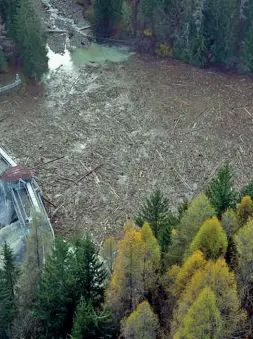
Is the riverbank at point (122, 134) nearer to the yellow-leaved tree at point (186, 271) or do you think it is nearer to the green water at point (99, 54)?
the green water at point (99, 54)

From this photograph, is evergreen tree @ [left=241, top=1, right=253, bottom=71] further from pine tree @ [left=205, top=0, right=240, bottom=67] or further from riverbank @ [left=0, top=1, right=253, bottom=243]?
riverbank @ [left=0, top=1, right=253, bottom=243]

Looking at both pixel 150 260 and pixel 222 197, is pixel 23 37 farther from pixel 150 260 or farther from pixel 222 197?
pixel 150 260

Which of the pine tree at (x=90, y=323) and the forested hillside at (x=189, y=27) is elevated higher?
the forested hillside at (x=189, y=27)

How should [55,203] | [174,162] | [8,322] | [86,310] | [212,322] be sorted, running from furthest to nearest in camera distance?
[174,162], [55,203], [8,322], [86,310], [212,322]

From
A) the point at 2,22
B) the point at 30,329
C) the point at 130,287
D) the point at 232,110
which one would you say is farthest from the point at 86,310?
the point at 2,22

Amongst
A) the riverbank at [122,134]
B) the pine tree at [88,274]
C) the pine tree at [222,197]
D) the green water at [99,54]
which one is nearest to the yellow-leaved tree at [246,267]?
the pine tree at [222,197]

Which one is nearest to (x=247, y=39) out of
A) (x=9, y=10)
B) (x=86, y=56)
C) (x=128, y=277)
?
(x=86, y=56)

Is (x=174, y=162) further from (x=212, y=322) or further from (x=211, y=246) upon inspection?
(x=212, y=322)
